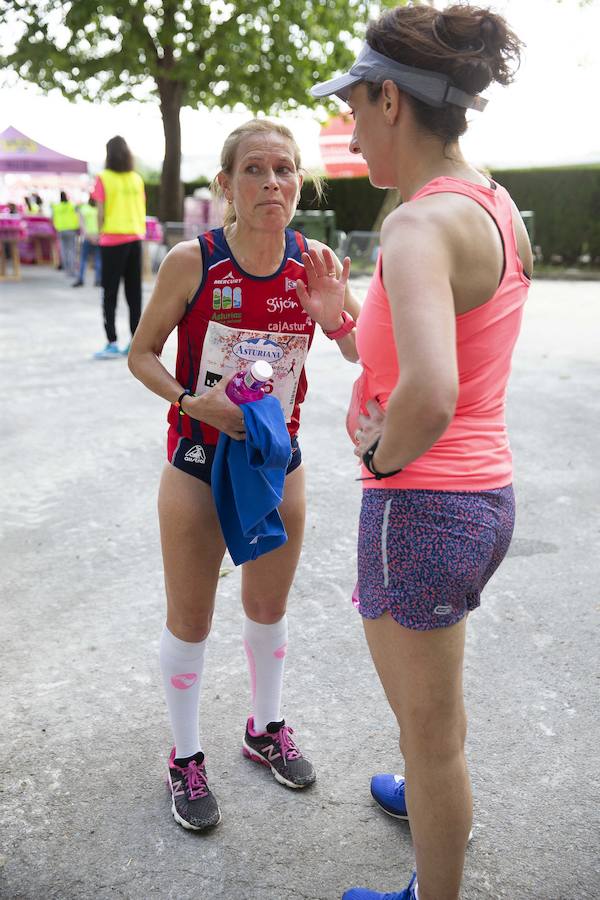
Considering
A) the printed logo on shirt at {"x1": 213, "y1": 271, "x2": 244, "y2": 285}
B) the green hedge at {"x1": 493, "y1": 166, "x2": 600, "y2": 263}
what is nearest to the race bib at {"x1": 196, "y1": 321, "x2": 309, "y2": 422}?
the printed logo on shirt at {"x1": 213, "y1": 271, "x2": 244, "y2": 285}

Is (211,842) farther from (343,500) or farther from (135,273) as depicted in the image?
(135,273)

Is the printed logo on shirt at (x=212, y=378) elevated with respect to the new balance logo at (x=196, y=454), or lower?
elevated

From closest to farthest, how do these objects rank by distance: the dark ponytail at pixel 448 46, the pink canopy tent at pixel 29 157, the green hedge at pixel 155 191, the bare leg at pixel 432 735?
1. the dark ponytail at pixel 448 46
2. the bare leg at pixel 432 735
3. the pink canopy tent at pixel 29 157
4. the green hedge at pixel 155 191

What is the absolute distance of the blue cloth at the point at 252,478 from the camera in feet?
7.43

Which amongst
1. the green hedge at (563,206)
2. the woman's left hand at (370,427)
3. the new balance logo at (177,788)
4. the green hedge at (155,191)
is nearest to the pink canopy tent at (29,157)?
the green hedge at (155,191)

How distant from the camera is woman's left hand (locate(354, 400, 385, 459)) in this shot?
1.77m

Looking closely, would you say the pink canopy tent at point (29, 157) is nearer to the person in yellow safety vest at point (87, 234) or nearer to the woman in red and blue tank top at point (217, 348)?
the person in yellow safety vest at point (87, 234)

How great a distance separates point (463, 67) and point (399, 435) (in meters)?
0.71

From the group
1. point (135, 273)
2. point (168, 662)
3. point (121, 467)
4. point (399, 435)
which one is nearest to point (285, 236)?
point (399, 435)

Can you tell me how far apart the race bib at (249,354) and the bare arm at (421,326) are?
2.80 feet

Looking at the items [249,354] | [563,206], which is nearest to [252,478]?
[249,354]

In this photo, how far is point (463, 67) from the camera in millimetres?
1672

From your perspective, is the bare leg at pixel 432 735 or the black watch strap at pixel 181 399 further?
the black watch strap at pixel 181 399

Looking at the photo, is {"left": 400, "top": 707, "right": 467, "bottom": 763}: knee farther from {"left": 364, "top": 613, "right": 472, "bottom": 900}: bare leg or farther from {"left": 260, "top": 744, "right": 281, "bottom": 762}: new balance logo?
{"left": 260, "top": 744, "right": 281, "bottom": 762}: new balance logo
